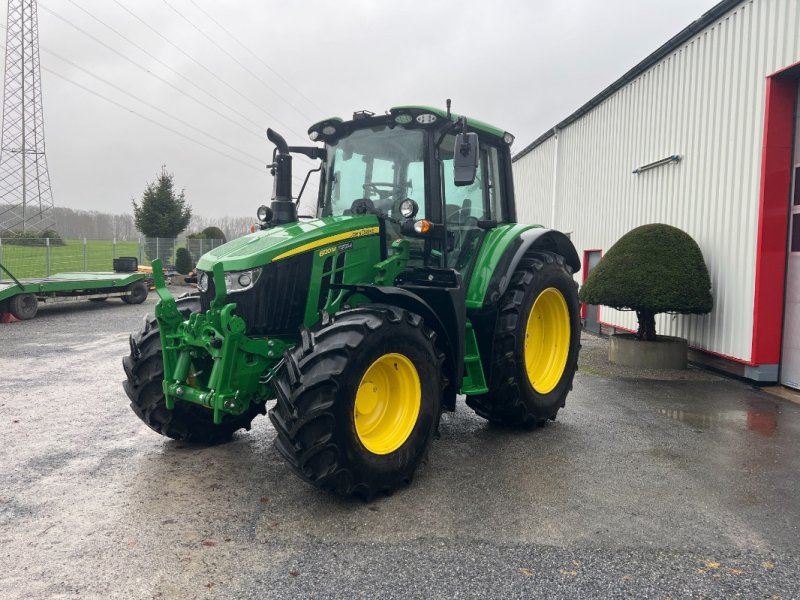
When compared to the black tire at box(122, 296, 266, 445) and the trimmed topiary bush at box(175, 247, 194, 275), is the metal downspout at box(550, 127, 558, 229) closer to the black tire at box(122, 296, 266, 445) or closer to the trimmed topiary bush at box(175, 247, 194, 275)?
the black tire at box(122, 296, 266, 445)

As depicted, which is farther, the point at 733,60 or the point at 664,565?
the point at 733,60

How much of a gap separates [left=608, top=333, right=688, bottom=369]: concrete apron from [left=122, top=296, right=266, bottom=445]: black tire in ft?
19.0

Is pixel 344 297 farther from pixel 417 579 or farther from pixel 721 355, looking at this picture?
pixel 721 355

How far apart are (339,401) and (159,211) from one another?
95.0ft

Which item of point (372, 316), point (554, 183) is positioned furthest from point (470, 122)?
point (554, 183)

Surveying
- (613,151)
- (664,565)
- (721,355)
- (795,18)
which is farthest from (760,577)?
(613,151)

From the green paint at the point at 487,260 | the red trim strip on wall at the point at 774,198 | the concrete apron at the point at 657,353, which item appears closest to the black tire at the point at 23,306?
the green paint at the point at 487,260

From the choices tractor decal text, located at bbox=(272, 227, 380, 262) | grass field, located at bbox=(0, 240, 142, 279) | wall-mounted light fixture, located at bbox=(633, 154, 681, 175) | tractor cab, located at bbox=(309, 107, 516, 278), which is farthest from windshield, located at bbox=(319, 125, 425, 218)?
grass field, located at bbox=(0, 240, 142, 279)

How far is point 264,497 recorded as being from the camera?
378 cm

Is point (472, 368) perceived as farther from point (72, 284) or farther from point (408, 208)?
point (72, 284)

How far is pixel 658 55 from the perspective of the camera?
9.71 meters

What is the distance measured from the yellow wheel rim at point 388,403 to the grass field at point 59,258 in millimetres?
17411

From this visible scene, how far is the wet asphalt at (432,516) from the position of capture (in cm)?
285

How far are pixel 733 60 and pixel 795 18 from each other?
118 cm
